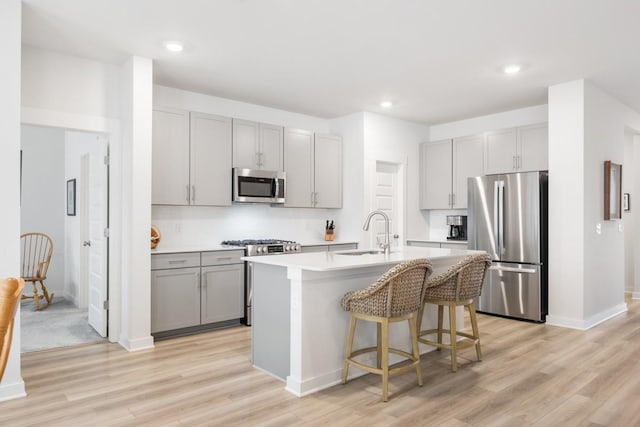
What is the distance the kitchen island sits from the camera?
2918 mm

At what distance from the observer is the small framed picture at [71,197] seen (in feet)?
19.7

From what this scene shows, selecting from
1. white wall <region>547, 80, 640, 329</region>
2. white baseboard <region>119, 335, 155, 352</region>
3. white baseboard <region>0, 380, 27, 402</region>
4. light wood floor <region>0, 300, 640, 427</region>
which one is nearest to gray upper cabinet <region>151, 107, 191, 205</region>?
white baseboard <region>119, 335, 155, 352</region>

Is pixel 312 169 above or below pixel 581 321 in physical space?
above

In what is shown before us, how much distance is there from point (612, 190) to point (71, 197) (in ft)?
22.7

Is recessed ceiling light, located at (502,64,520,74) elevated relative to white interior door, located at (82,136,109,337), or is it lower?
elevated

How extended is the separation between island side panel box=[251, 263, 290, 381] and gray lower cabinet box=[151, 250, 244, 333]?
4.03ft

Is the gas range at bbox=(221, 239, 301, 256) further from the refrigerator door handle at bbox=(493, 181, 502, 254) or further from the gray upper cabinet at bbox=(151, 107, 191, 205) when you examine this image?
the refrigerator door handle at bbox=(493, 181, 502, 254)

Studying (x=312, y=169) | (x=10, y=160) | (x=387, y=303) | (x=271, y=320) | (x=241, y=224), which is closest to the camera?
(x=387, y=303)

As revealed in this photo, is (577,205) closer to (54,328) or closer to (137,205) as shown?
(137,205)

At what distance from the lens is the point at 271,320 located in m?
3.27

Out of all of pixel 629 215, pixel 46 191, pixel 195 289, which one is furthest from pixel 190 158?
pixel 629 215

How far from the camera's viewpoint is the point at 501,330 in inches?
181

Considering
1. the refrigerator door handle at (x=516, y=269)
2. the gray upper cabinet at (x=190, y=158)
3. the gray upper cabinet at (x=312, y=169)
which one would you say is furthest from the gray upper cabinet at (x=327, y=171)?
the refrigerator door handle at (x=516, y=269)

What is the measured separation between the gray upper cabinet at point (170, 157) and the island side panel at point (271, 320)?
5.29 ft
